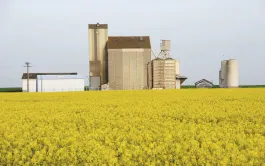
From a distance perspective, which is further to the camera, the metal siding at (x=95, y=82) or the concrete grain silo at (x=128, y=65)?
the metal siding at (x=95, y=82)

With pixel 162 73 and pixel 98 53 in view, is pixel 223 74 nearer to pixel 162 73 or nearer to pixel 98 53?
pixel 162 73

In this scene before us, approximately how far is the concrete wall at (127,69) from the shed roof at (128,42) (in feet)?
5.09

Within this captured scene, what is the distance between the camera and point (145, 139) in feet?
26.8

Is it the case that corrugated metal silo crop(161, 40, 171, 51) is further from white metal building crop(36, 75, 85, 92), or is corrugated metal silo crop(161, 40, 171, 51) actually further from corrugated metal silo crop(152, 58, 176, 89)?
white metal building crop(36, 75, 85, 92)

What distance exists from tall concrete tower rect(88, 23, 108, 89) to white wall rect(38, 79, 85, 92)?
4402 millimetres

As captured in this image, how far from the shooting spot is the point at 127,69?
73.5m

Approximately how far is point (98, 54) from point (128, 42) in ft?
22.6

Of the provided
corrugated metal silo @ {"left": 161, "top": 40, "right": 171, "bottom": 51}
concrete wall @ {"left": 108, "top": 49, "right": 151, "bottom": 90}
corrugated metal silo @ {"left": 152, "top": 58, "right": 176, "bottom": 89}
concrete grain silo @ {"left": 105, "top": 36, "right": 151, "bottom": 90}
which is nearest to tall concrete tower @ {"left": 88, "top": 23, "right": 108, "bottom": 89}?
concrete grain silo @ {"left": 105, "top": 36, "right": 151, "bottom": 90}

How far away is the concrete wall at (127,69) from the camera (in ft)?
240

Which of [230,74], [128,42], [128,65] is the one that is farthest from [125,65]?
[230,74]

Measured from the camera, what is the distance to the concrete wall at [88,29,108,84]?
77.3m

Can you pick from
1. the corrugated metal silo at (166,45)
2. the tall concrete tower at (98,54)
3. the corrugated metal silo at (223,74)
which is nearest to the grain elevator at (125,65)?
the tall concrete tower at (98,54)

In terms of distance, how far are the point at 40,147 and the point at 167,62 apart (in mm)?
67798

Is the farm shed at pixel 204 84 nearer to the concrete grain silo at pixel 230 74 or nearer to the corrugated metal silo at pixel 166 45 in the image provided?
the concrete grain silo at pixel 230 74
